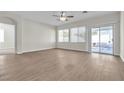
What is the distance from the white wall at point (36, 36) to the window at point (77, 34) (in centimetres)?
252

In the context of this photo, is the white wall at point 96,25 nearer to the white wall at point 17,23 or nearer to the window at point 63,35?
the window at point 63,35

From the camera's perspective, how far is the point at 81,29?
32.3 ft

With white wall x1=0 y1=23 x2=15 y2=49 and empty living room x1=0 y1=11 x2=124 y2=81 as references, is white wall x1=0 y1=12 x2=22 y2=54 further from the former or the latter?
white wall x1=0 y1=23 x2=15 y2=49

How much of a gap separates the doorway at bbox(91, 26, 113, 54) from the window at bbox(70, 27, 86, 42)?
44.8 inches

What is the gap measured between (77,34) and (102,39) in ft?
9.00

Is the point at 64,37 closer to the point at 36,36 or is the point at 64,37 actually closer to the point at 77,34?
the point at 77,34

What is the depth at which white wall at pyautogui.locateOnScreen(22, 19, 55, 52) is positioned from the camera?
28.1ft

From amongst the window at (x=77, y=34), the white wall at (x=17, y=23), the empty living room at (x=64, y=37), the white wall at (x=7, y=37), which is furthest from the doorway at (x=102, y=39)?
the white wall at (x=7, y=37)

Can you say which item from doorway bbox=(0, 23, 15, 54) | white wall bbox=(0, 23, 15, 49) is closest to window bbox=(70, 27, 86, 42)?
doorway bbox=(0, 23, 15, 54)

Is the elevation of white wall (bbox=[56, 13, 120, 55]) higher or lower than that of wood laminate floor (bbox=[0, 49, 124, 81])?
higher
